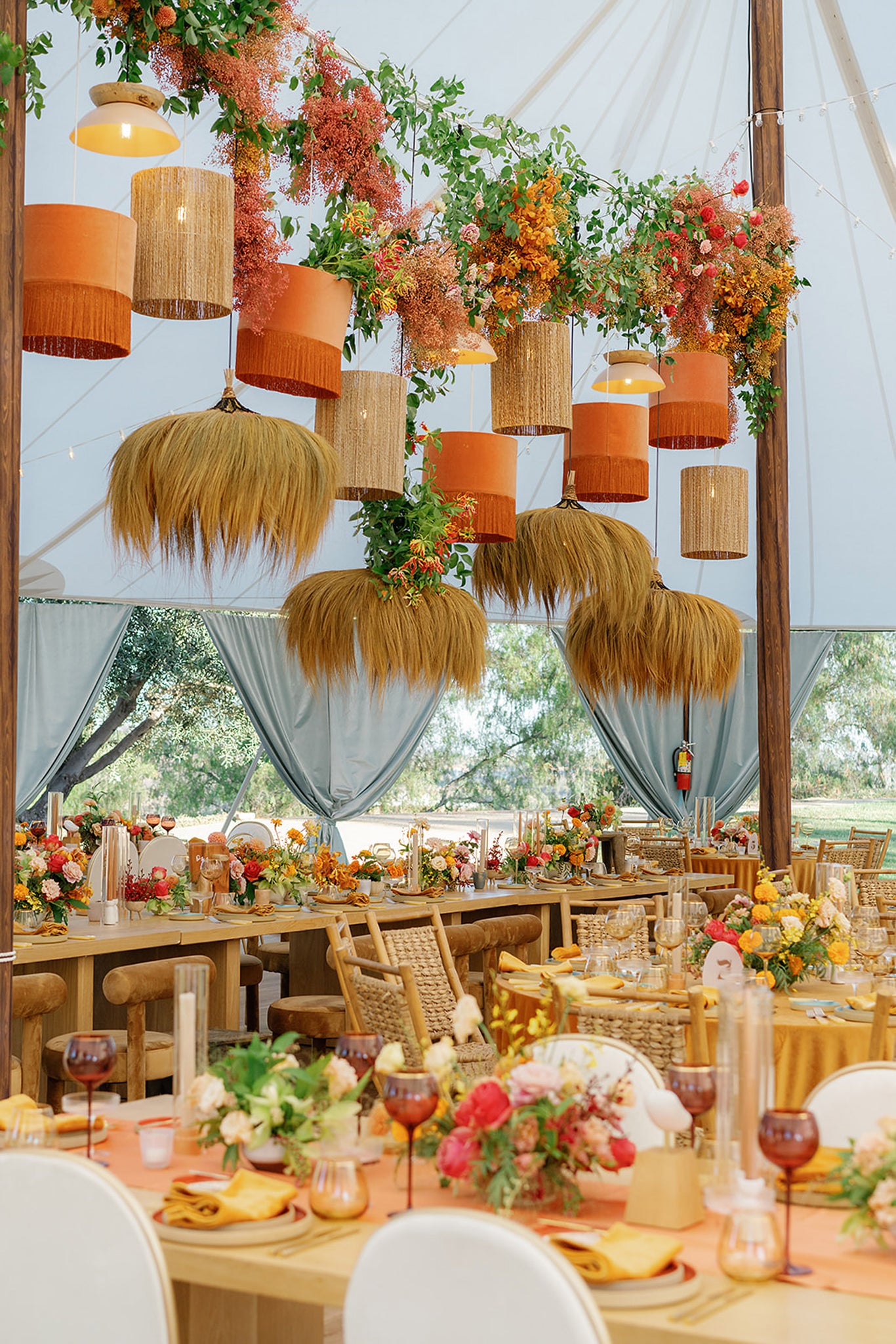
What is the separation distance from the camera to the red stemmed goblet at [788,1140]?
1882 mm

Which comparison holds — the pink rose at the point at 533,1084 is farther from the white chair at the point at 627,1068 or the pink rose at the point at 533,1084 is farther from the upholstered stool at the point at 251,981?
the upholstered stool at the point at 251,981

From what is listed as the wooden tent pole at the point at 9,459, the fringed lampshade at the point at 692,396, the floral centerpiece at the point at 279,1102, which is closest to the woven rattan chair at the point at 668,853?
the fringed lampshade at the point at 692,396

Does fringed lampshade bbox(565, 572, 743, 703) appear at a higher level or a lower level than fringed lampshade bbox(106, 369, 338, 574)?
lower

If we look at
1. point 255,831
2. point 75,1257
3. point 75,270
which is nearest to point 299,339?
point 75,270

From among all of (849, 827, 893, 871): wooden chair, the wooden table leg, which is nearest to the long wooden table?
the wooden table leg

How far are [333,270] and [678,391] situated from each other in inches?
82.8

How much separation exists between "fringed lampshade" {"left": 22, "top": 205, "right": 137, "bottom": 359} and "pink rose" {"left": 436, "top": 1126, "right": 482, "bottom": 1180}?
101 inches

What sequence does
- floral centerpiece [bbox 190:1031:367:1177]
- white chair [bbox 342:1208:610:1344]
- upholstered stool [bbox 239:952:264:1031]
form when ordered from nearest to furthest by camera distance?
white chair [bbox 342:1208:610:1344] < floral centerpiece [bbox 190:1031:367:1177] < upholstered stool [bbox 239:952:264:1031]

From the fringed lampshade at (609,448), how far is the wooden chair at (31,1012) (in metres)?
3.17

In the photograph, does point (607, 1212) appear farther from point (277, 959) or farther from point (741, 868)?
point (741, 868)

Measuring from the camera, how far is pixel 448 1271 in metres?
1.58

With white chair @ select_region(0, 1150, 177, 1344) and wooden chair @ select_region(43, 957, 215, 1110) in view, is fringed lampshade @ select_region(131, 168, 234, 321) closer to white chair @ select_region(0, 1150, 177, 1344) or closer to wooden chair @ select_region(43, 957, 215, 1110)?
wooden chair @ select_region(43, 957, 215, 1110)

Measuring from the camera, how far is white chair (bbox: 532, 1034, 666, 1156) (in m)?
2.55

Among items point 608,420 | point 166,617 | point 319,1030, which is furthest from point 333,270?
point 166,617
